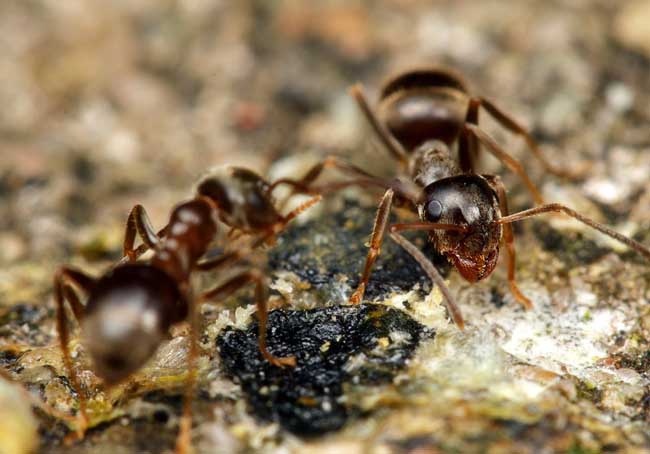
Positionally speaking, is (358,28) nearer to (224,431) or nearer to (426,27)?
(426,27)

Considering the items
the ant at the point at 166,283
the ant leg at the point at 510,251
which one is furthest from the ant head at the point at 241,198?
the ant leg at the point at 510,251

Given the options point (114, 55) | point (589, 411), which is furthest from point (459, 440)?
point (114, 55)

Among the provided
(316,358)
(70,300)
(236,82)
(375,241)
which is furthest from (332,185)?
(236,82)

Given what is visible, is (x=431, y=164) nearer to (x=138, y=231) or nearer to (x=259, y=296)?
(x=259, y=296)

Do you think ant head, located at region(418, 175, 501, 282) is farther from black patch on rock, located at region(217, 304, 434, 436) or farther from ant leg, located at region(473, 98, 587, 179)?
ant leg, located at region(473, 98, 587, 179)

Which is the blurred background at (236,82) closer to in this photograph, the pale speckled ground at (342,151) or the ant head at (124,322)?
the pale speckled ground at (342,151)

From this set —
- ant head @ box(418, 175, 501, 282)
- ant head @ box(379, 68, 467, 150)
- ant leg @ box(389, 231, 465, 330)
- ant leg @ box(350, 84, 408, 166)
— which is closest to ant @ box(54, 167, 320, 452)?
ant leg @ box(389, 231, 465, 330)
